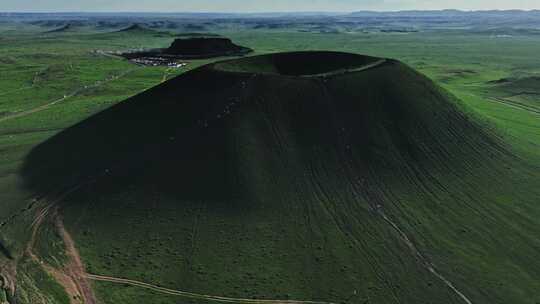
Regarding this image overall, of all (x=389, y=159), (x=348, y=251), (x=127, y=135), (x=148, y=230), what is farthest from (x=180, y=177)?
(x=389, y=159)

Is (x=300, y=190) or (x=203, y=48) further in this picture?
(x=203, y=48)

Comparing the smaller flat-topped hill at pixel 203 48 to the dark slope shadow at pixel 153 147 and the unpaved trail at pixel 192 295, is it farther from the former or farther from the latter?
the unpaved trail at pixel 192 295

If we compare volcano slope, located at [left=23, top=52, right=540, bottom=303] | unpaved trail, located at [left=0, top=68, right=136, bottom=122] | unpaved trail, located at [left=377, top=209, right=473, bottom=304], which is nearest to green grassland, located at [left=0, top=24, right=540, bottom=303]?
volcano slope, located at [left=23, top=52, right=540, bottom=303]

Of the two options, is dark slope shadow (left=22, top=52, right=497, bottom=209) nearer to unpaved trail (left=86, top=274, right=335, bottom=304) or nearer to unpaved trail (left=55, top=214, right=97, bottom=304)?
unpaved trail (left=55, top=214, right=97, bottom=304)

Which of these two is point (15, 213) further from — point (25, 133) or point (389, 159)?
point (389, 159)

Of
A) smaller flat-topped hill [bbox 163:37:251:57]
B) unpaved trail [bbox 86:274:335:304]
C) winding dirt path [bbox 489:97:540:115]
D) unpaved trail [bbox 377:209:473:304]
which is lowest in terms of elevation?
unpaved trail [bbox 86:274:335:304]

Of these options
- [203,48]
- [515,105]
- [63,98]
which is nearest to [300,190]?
[63,98]

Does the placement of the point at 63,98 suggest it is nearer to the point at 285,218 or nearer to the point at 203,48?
the point at 285,218
